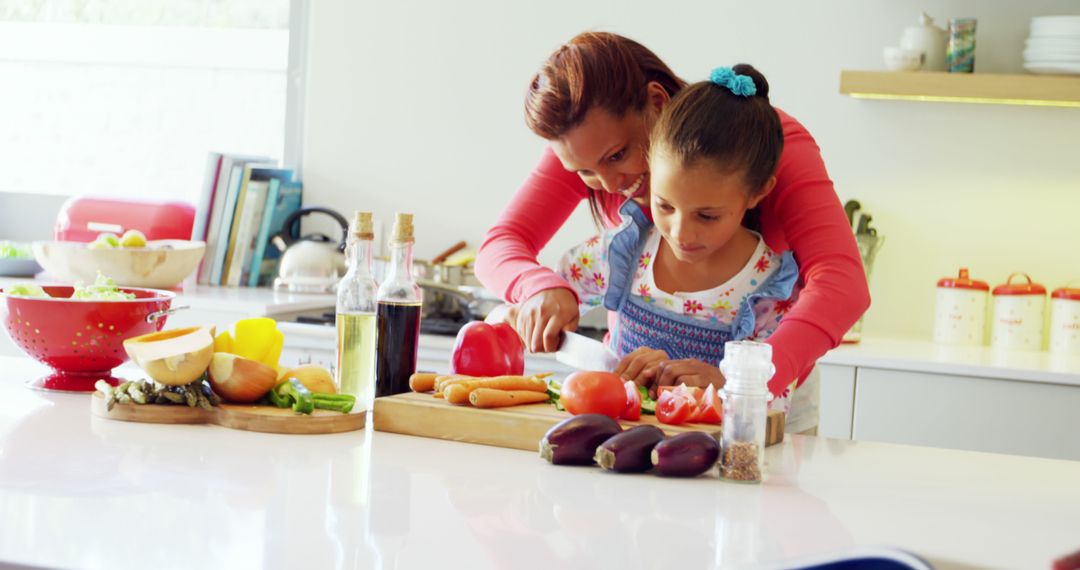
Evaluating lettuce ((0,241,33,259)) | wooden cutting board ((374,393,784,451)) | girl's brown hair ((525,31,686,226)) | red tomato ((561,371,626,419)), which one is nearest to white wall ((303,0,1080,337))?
lettuce ((0,241,33,259))

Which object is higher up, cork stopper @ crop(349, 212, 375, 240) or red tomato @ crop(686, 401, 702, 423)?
cork stopper @ crop(349, 212, 375, 240)

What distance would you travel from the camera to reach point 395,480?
1178 millimetres

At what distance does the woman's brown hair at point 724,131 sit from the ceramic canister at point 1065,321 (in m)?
1.56

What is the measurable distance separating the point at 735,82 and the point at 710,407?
1.53 feet

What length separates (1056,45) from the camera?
2805 millimetres

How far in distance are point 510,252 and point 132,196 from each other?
2.00 m

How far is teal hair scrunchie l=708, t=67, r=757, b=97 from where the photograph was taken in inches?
62.4

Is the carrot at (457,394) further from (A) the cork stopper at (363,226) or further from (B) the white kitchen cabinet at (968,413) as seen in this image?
(B) the white kitchen cabinet at (968,413)

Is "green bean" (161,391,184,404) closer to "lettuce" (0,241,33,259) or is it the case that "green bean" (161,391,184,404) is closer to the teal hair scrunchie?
the teal hair scrunchie

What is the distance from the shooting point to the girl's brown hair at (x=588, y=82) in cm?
165

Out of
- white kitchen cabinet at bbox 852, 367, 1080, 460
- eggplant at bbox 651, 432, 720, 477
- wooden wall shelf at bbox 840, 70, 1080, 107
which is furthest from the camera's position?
wooden wall shelf at bbox 840, 70, 1080, 107

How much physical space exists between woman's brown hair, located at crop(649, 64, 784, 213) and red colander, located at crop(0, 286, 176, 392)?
2.33 feet

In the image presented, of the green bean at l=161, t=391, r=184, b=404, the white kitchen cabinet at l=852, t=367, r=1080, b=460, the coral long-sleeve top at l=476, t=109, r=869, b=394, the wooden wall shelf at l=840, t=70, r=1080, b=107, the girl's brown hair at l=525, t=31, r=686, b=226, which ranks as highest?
the wooden wall shelf at l=840, t=70, r=1080, b=107

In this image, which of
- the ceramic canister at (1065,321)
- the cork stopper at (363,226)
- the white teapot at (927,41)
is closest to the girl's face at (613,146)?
the cork stopper at (363,226)
